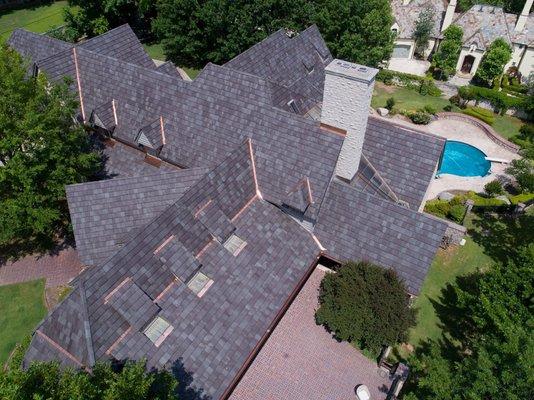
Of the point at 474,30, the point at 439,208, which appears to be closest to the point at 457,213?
the point at 439,208

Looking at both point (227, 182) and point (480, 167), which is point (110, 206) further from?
point (480, 167)

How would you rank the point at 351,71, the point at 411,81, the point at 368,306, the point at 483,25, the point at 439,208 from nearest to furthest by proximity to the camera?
the point at 368,306 → the point at 351,71 → the point at 439,208 → the point at 411,81 → the point at 483,25

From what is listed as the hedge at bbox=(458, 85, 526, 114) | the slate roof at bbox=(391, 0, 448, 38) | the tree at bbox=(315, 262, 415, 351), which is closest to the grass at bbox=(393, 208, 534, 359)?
the tree at bbox=(315, 262, 415, 351)

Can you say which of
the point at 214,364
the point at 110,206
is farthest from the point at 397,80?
the point at 214,364

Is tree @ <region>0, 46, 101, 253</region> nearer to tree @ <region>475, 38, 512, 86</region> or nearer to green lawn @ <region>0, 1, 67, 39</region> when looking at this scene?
tree @ <region>475, 38, 512, 86</region>

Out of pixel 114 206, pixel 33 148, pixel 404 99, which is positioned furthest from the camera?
pixel 404 99

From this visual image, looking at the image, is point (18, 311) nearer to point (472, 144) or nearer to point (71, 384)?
point (71, 384)

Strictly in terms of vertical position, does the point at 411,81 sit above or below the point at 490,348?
below
